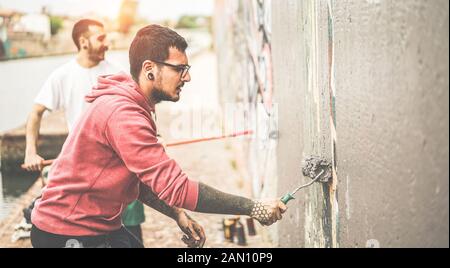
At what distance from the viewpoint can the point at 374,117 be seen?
7.00 ft

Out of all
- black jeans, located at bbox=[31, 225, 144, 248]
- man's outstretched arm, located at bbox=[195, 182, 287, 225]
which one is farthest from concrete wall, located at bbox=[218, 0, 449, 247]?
black jeans, located at bbox=[31, 225, 144, 248]

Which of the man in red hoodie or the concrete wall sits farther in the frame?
the man in red hoodie

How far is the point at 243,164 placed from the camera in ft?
26.2

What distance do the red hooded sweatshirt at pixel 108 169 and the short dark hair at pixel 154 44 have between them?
0.14 m

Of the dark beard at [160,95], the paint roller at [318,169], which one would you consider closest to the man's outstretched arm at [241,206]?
the paint roller at [318,169]

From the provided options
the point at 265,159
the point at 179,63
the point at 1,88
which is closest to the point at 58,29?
the point at 1,88

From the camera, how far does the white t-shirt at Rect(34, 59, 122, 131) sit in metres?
4.70

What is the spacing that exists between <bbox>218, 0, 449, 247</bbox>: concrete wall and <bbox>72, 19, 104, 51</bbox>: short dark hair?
6.20 ft

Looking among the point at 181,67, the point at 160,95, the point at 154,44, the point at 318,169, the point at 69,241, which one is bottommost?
the point at 69,241

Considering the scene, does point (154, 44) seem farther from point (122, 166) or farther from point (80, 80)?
point (80, 80)

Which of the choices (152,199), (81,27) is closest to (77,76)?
(81,27)

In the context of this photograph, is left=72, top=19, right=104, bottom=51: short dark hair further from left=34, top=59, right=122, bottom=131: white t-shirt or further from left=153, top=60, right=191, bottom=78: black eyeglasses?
left=153, top=60, right=191, bottom=78: black eyeglasses

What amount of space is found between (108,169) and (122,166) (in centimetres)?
6

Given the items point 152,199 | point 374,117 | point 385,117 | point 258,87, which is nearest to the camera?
point 385,117
